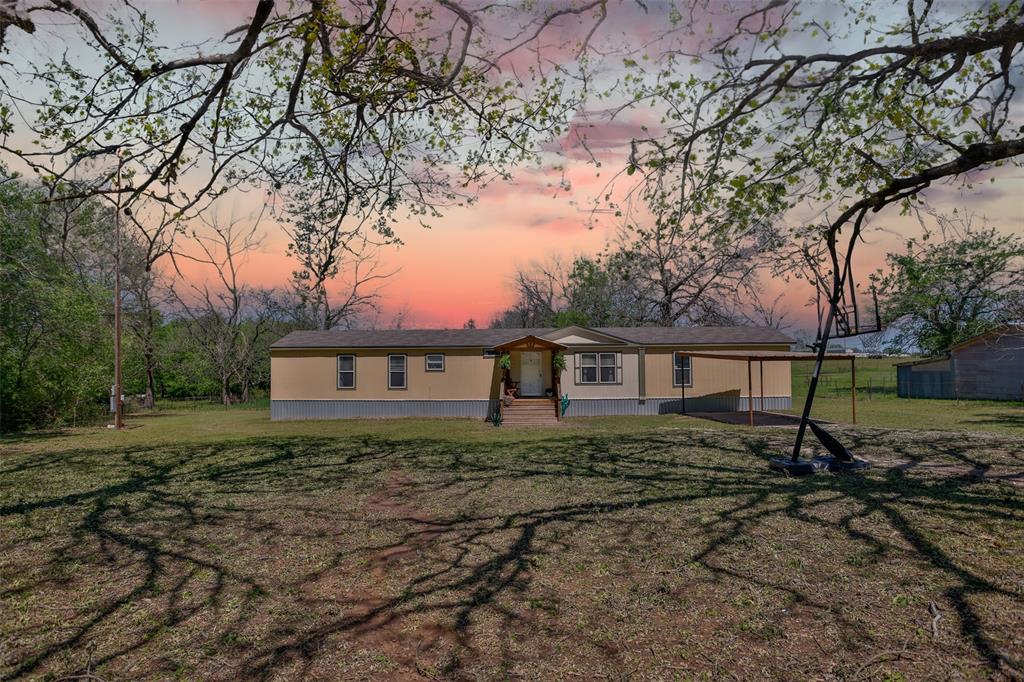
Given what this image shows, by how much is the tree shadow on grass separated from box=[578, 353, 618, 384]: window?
1293 cm

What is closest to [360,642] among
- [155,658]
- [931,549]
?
[155,658]

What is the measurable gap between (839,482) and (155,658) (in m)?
9.54

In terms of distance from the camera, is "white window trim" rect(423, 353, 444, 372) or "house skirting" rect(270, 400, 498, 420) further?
"white window trim" rect(423, 353, 444, 372)

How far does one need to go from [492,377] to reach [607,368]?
4.86m

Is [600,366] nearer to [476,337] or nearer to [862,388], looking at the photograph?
[476,337]

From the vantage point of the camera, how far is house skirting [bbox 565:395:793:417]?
24688 mm

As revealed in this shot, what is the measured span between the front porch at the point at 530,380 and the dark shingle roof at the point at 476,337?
1.02 meters

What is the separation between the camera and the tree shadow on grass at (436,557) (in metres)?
4.45

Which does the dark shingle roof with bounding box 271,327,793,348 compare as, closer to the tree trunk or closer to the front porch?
the front porch

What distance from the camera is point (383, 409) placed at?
24859 millimetres

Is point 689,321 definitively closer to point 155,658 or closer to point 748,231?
point 748,231

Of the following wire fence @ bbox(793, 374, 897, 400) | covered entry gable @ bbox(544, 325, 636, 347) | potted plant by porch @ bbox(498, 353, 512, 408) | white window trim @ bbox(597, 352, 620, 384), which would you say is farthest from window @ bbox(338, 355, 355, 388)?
wire fence @ bbox(793, 374, 897, 400)

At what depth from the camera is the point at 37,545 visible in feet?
23.1

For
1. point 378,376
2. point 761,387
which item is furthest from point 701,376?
point 378,376
